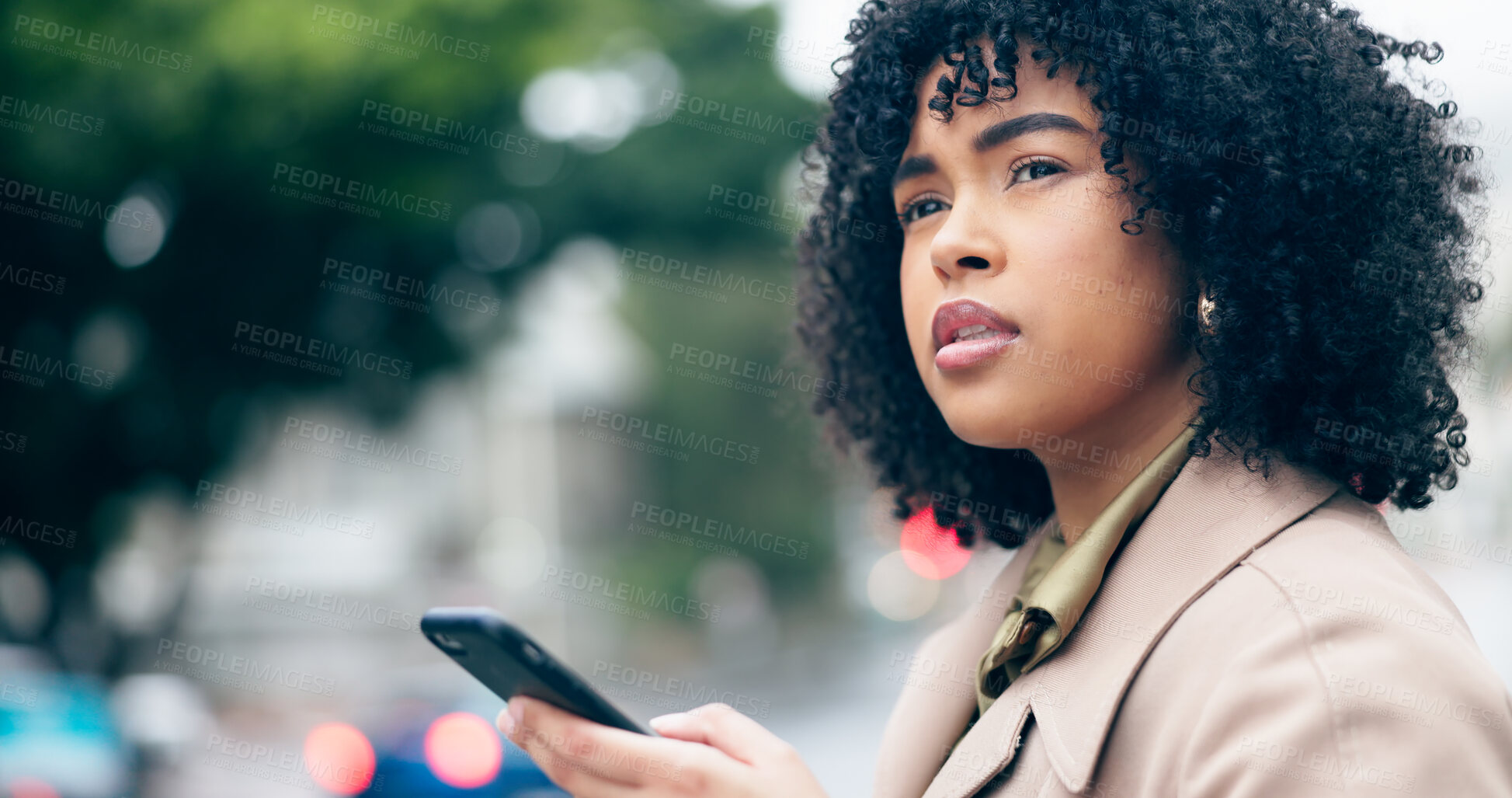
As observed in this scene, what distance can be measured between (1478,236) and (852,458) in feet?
4.65

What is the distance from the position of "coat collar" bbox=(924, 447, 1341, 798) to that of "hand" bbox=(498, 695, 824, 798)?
259mm

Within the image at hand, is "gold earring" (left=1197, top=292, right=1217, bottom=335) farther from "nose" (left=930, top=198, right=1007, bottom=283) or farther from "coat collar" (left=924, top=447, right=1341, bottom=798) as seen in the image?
"nose" (left=930, top=198, right=1007, bottom=283)

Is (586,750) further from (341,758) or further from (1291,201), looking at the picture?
(341,758)

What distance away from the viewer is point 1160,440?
1.78 metres

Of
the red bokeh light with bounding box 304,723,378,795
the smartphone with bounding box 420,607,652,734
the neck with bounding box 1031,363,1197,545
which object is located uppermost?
the neck with bounding box 1031,363,1197,545

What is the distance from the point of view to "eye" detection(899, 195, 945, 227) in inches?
75.4

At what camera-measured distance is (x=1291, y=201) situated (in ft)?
5.59

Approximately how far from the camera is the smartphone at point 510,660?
57.0 inches

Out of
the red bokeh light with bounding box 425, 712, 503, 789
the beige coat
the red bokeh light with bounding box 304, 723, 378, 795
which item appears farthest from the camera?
the red bokeh light with bounding box 304, 723, 378, 795

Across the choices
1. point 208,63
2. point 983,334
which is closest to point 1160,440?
point 983,334

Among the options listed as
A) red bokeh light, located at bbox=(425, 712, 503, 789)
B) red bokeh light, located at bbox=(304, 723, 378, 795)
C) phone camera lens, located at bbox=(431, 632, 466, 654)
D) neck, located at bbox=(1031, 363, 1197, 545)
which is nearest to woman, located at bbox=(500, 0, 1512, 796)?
neck, located at bbox=(1031, 363, 1197, 545)

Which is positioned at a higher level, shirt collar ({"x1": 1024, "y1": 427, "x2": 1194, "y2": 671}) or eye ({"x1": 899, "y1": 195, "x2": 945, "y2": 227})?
eye ({"x1": 899, "y1": 195, "x2": 945, "y2": 227})

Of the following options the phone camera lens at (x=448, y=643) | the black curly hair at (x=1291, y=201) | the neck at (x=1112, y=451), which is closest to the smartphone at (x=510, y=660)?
the phone camera lens at (x=448, y=643)

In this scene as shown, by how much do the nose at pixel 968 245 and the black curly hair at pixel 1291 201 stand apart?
0.59 ft
